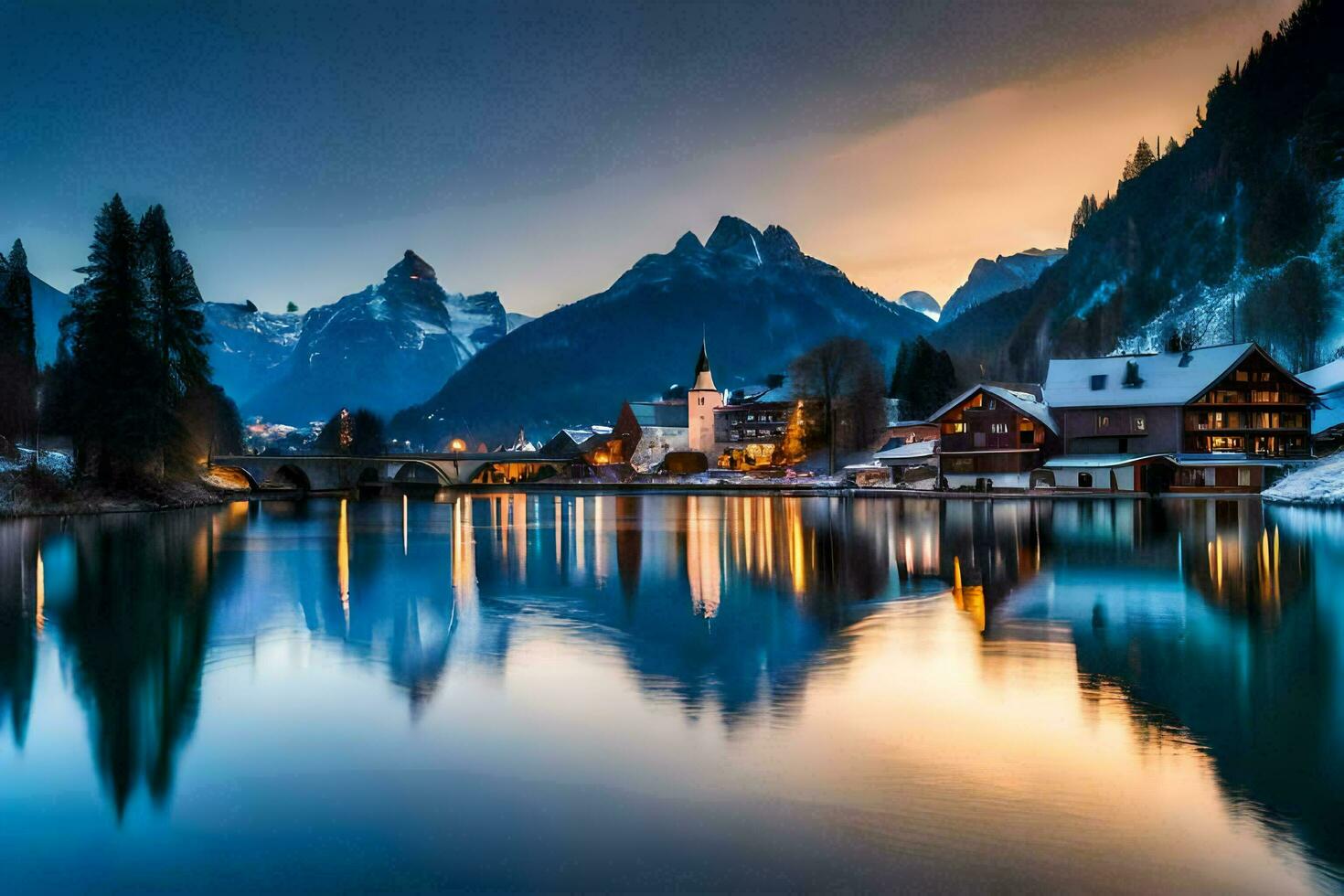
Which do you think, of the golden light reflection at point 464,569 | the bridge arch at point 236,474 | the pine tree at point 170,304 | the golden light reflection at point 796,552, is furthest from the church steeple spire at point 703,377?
the golden light reflection at point 464,569

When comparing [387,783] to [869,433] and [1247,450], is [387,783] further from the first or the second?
[869,433]

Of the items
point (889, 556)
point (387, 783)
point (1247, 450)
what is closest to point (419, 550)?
point (889, 556)

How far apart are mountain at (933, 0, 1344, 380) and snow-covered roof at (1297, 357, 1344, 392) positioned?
514 inches

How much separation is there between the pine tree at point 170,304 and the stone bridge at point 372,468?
58.0 feet

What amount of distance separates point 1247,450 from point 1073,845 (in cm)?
8255

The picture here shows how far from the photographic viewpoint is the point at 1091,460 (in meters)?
79.3

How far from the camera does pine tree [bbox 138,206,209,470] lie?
7938 centimetres

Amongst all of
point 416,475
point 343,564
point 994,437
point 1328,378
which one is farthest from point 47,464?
point 416,475

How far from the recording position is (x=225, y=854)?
9.34m

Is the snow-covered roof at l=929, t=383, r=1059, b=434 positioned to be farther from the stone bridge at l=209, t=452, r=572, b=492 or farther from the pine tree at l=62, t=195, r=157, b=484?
the stone bridge at l=209, t=452, r=572, b=492

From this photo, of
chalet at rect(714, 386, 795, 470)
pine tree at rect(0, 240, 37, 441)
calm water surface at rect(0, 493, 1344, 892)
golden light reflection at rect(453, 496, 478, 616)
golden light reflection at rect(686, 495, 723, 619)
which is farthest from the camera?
chalet at rect(714, 386, 795, 470)

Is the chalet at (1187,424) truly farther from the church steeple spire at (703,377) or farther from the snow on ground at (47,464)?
the snow on ground at (47,464)

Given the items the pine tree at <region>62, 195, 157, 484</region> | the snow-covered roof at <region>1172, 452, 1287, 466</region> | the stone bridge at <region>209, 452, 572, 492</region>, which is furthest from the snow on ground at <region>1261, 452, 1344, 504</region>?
the stone bridge at <region>209, 452, 572, 492</region>

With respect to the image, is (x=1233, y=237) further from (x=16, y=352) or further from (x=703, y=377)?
(x=16, y=352)
